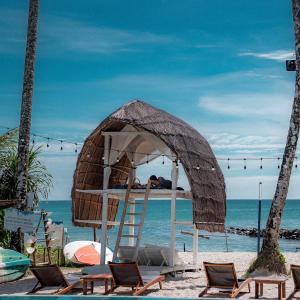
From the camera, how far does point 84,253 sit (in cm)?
2091

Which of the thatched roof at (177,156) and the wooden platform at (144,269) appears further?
the thatched roof at (177,156)

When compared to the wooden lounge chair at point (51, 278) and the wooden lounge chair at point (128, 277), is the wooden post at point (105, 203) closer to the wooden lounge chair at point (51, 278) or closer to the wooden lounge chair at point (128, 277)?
the wooden lounge chair at point (51, 278)

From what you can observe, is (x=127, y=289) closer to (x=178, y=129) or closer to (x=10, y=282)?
(x=10, y=282)

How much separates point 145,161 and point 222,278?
797cm

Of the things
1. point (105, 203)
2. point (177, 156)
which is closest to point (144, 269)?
point (105, 203)

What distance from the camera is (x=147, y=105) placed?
1839cm

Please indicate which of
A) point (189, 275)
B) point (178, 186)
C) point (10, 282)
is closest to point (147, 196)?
point (178, 186)

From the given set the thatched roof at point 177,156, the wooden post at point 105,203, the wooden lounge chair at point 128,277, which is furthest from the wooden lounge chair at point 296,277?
the wooden post at point 105,203

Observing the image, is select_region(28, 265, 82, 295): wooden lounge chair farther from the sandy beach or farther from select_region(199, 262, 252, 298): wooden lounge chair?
select_region(199, 262, 252, 298): wooden lounge chair

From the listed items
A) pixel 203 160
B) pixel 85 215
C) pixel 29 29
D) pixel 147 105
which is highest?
pixel 29 29

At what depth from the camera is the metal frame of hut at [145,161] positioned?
17156mm

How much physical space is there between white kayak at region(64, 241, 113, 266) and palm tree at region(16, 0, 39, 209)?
3426 millimetres

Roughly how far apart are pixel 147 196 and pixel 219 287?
4.24 meters

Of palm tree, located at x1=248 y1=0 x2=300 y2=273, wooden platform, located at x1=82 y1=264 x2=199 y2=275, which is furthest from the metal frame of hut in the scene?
palm tree, located at x1=248 y1=0 x2=300 y2=273
